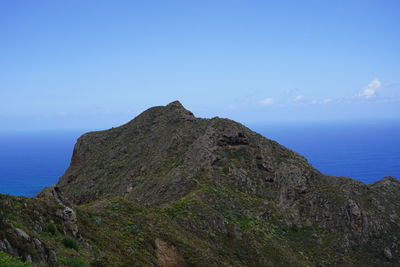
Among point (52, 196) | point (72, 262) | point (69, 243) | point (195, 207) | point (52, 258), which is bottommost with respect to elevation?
point (72, 262)

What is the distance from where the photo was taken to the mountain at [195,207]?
21.1 metres

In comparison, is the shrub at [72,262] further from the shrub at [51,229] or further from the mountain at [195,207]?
the shrub at [51,229]

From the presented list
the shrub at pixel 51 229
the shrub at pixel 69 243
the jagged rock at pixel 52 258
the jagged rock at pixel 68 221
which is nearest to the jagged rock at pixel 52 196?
the jagged rock at pixel 68 221

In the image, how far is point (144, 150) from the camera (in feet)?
214

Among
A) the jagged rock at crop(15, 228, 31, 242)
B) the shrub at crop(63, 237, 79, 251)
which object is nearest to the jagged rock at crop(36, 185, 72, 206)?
the shrub at crop(63, 237, 79, 251)

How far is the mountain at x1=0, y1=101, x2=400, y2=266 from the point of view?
830 inches

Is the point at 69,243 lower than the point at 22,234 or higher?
lower

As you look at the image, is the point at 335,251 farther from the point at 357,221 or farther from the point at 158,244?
the point at 158,244

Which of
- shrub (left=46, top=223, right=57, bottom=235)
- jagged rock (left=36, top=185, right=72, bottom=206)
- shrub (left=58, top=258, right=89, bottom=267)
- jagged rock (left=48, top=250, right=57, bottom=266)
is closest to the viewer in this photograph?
jagged rock (left=48, top=250, right=57, bottom=266)

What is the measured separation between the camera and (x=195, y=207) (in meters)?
37.6

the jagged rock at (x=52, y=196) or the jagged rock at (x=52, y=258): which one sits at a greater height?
the jagged rock at (x=52, y=196)

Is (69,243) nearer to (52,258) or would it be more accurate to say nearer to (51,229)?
(51,229)

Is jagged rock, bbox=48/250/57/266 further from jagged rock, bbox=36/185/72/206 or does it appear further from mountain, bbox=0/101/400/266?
jagged rock, bbox=36/185/72/206

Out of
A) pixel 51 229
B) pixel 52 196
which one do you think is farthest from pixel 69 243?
pixel 52 196
